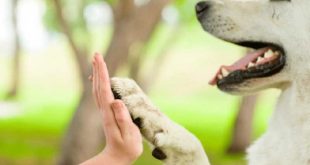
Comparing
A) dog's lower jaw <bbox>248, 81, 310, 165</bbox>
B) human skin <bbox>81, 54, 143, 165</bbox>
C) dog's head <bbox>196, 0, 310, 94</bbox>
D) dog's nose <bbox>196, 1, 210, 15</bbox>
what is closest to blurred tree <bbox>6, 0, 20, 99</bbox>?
dog's nose <bbox>196, 1, 210, 15</bbox>

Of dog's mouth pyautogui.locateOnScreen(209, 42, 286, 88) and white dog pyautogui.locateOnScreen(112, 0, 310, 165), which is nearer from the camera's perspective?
white dog pyautogui.locateOnScreen(112, 0, 310, 165)

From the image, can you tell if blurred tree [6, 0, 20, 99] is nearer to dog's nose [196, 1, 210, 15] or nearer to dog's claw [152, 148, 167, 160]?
dog's nose [196, 1, 210, 15]

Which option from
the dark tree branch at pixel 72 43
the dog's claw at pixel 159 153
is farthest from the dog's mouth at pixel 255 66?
the dark tree branch at pixel 72 43

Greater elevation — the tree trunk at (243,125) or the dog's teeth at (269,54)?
the dog's teeth at (269,54)

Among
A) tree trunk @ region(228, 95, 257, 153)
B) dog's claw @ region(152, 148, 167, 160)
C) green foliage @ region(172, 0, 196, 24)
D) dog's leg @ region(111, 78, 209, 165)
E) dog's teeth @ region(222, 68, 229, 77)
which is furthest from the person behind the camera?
A: green foliage @ region(172, 0, 196, 24)

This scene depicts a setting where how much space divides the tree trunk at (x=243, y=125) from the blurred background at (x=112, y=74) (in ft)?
0.06

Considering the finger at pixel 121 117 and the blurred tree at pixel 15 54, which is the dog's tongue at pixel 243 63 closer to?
the finger at pixel 121 117

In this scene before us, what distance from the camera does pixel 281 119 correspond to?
4.26 m

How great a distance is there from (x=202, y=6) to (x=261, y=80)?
552 mm

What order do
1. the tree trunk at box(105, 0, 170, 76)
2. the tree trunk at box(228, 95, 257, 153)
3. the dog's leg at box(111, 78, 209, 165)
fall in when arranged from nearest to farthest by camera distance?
the dog's leg at box(111, 78, 209, 165)
the tree trunk at box(105, 0, 170, 76)
the tree trunk at box(228, 95, 257, 153)

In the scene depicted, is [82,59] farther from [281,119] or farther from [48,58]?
[48,58]

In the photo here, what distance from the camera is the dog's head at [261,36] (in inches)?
166

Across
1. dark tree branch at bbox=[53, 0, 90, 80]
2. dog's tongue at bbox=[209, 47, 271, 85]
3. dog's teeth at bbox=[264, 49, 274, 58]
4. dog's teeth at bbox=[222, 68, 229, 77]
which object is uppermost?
dog's teeth at bbox=[264, 49, 274, 58]

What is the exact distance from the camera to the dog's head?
4.21 m
